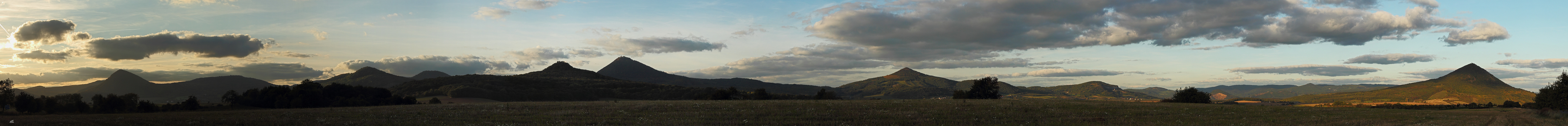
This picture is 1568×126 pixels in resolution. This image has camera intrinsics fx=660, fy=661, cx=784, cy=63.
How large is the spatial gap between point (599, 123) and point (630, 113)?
692 cm

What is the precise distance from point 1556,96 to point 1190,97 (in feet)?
92.5

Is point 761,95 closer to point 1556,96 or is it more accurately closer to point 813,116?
point 813,116

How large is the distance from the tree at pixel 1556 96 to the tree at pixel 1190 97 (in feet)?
80.1

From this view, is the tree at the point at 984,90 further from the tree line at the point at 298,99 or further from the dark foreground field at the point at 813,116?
the tree line at the point at 298,99

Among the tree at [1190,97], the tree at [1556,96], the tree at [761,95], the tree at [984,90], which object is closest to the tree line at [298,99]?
the tree at [761,95]

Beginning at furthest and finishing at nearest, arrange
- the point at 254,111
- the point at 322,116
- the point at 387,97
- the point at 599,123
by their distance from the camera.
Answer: the point at 387,97, the point at 254,111, the point at 322,116, the point at 599,123

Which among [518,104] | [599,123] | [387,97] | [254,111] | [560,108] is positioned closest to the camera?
[599,123]

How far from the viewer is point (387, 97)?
3976 inches

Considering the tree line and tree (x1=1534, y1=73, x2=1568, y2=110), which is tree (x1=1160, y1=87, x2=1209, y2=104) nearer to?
tree (x1=1534, y1=73, x2=1568, y2=110)

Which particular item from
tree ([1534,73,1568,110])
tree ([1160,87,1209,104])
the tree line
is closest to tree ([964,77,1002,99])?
tree ([1160,87,1209,104])

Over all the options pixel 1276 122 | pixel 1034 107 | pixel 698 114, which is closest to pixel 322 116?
pixel 698 114

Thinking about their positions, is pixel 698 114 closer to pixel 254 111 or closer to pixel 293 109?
pixel 254 111

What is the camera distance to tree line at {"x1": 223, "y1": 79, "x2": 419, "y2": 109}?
7356 centimetres

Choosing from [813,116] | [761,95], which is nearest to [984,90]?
[761,95]
